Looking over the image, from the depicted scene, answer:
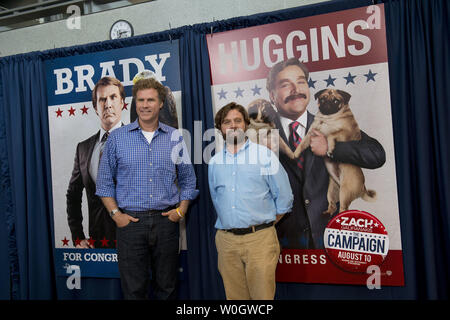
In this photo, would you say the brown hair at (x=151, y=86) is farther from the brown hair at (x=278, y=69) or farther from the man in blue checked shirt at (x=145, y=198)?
the brown hair at (x=278, y=69)

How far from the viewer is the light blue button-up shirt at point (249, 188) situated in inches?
86.8

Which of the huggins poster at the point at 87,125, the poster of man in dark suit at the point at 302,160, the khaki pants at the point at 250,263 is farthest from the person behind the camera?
the huggins poster at the point at 87,125

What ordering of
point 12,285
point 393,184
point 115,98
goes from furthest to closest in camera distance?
point 12,285 → point 115,98 → point 393,184

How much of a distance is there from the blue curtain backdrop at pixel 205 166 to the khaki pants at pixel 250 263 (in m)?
0.43

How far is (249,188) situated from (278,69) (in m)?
0.93

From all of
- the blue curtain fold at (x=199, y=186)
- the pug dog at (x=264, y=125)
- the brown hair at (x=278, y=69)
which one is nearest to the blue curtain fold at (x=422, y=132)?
the brown hair at (x=278, y=69)

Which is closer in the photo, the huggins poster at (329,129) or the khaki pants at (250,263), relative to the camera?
the khaki pants at (250,263)

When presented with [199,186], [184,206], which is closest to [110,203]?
[184,206]

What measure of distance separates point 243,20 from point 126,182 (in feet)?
4.76

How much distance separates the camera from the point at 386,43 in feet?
7.81

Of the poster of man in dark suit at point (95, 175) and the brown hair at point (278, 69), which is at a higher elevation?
the brown hair at point (278, 69)

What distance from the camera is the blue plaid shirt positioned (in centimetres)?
243

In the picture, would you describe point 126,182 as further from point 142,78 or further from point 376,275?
point 376,275
